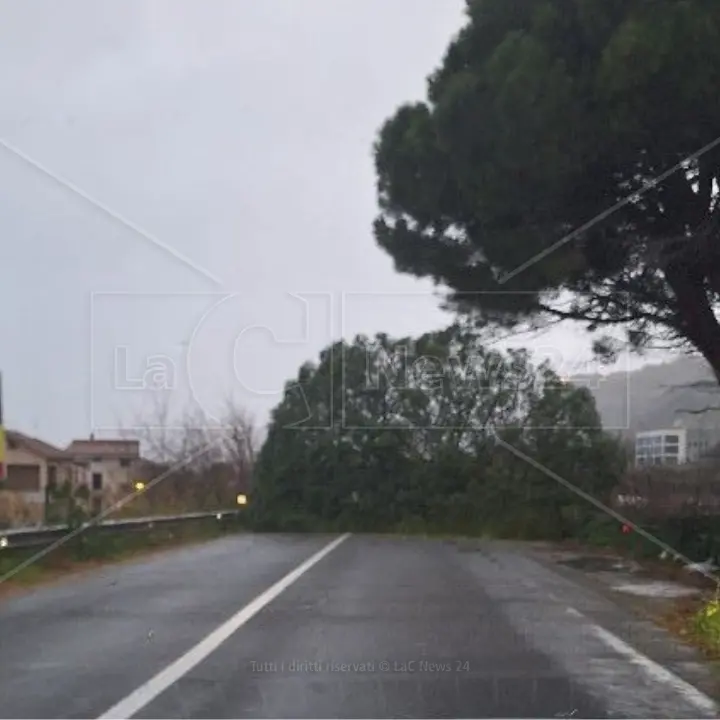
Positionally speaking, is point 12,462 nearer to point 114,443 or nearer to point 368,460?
point 114,443

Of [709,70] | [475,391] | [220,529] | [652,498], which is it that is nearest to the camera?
[709,70]

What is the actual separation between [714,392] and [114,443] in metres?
14.0

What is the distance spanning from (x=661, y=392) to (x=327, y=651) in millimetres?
14116

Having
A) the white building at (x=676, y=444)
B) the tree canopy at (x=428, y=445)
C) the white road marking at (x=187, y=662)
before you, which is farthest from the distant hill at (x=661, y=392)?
the white road marking at (x=187, y=662)

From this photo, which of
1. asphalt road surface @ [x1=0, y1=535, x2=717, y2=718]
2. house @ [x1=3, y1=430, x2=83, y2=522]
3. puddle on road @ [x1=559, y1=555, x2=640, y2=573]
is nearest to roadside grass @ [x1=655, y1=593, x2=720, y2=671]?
asphalt road surface @ [x1=0, y1=535, x2=717, y2=718]

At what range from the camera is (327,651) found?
9445 mm

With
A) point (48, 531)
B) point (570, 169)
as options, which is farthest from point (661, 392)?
point (48, 531)

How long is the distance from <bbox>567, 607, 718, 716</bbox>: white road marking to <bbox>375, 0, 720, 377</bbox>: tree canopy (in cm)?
686

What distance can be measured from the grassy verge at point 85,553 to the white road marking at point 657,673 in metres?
7.74

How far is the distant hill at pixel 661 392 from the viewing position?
20406 mm

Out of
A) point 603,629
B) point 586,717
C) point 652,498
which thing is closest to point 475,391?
point 652,498

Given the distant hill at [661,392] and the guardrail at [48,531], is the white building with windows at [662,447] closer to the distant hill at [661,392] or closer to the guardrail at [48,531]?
the distant hill at [661,392]

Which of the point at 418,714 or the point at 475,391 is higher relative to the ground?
the point at 475,391

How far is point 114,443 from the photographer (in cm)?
2722
